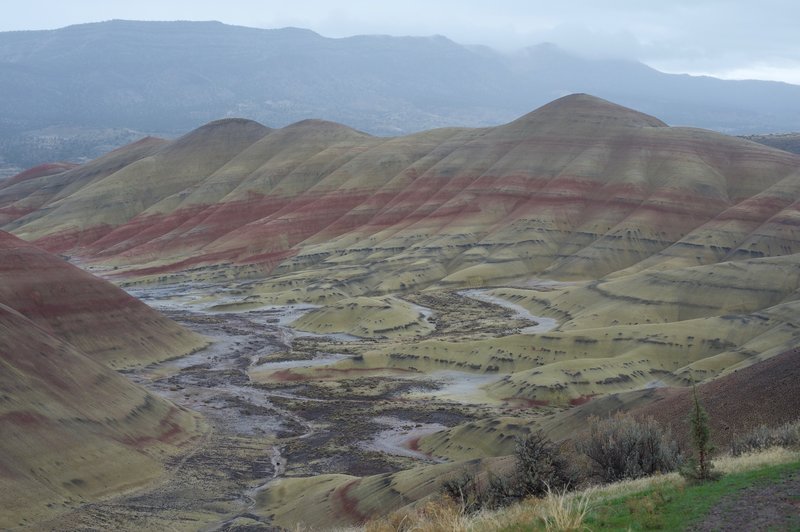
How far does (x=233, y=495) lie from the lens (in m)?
45.0

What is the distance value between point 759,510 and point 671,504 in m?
1.77

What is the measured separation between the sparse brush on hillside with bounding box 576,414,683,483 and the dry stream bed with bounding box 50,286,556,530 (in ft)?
53.6

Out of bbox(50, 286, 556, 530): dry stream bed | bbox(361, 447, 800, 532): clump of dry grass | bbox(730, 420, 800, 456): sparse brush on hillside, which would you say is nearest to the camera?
bbox(361, 447, 800, 532): clump of dry grass

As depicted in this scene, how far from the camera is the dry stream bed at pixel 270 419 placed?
138 ft

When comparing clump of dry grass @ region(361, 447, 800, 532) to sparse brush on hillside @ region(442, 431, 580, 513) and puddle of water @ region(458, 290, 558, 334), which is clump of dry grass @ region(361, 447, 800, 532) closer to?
sparse brush on hillside @ region(442, 431, 580, 513)

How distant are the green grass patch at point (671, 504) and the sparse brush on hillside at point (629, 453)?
7.96 meters

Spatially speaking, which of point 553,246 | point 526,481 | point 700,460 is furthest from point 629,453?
point 553,246

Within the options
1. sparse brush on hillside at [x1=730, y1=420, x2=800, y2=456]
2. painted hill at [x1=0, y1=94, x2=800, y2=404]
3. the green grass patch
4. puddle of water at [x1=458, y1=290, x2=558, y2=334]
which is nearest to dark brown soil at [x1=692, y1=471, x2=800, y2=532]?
the green grass patch

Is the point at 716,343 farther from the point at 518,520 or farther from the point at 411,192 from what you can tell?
the point at 411,192

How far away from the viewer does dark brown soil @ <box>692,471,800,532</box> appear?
52.4ft

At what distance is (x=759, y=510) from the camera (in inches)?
661

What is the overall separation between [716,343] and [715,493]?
64.2m

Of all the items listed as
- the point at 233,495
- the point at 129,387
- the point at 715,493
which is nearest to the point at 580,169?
the point at 129,387

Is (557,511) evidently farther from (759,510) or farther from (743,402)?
(743,402)
